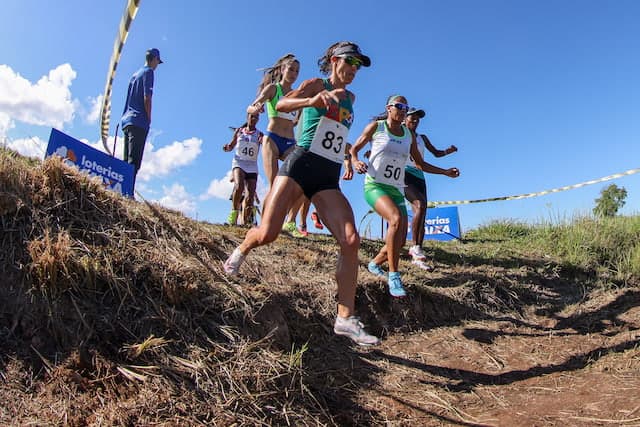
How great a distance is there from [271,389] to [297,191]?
1.39 meters

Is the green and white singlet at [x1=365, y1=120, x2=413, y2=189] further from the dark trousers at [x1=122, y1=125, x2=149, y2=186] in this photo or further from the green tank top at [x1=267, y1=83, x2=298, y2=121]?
the dark trousers at [x1=122, y1=125, x2=149, y2=186]

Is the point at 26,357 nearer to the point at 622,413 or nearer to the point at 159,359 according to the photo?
the point at 159,359

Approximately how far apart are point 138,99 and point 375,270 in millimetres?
4187

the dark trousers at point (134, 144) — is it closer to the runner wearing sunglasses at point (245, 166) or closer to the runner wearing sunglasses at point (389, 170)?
the runner wearing sunglasses at point (245, 166)

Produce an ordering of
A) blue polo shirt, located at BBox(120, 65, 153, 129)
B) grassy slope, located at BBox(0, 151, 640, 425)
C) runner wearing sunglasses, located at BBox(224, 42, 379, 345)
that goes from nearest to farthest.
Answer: grassy slope, located at BBox(0, 151, 640, 425) < runner wearing sunglasses, located at BBox(224, 42, 379, 345) < blue polo shirt, located at BBox(120, 65, 153, 129)

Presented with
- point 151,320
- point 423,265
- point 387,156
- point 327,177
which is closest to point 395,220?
point 387,156

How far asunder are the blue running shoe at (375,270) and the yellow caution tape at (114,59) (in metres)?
3.56

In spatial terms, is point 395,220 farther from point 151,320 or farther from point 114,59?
point 114,59

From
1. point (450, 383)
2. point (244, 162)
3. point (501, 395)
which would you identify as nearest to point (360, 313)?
point (450, 383)

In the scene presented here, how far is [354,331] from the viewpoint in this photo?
3.26m

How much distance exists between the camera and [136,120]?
21.6 feet

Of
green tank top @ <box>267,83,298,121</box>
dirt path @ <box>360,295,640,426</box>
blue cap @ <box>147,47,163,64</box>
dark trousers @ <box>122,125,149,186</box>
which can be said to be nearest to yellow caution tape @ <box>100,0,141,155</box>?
dark trousers @ <box>122,125,149,186</box>

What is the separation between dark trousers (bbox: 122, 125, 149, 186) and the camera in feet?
21.7

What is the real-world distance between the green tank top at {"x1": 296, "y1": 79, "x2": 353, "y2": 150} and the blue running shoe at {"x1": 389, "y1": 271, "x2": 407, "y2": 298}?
60.2 inches
